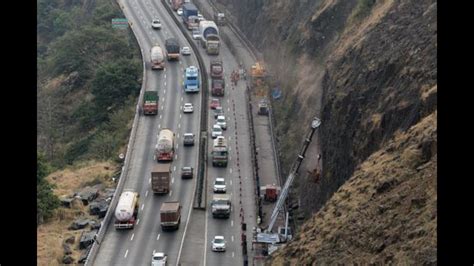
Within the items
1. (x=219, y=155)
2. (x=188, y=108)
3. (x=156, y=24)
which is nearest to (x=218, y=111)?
(x=188, y=108)

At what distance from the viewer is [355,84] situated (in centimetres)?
4938

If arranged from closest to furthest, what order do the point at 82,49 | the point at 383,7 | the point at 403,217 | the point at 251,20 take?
the point at 403,217 < the point at 383,7 < the point at 82,49 < the point at 251,20

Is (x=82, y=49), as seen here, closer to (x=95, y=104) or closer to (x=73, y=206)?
(x=95, y=104)

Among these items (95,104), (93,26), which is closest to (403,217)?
(95,104)

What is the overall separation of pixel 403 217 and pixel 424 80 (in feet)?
43.7

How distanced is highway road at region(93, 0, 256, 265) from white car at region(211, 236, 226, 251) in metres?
0.38

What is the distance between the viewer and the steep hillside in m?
28.2

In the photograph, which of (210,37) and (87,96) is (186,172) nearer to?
(87,96)

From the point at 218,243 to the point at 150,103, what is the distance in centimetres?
2829

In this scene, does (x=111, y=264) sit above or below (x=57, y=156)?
below

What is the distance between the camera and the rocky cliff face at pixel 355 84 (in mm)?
41719
